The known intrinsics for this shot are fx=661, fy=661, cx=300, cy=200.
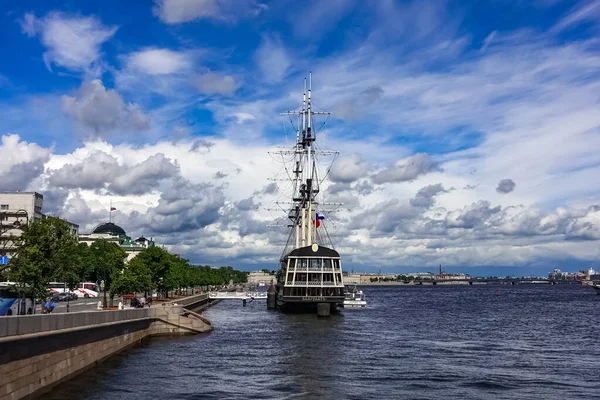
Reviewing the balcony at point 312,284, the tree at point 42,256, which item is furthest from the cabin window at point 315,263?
the tree at point 42,256

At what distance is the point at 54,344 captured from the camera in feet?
114

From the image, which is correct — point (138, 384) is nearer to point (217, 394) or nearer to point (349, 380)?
point (217, 394)

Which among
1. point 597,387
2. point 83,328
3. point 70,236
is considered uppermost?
point 70,236

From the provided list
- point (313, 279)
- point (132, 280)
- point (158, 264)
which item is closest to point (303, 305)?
point (313, 279)

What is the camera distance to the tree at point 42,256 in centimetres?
5375

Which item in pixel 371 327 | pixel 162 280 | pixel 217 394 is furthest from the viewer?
pixel 162 280

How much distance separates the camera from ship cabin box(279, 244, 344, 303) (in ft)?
364

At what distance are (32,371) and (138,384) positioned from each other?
37.0 feet

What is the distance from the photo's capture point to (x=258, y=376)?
152 ft

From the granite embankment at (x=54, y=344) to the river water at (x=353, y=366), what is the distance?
1.08 m

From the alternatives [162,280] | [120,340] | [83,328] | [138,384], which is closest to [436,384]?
[138,384]

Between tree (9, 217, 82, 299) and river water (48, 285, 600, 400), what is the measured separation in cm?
933

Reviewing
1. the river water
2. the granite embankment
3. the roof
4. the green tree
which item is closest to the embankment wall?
the granite embankment

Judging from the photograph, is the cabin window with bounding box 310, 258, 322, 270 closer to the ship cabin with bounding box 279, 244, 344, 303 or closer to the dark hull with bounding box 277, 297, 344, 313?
the ship cabin with bounding box 279, 244, 344, 303
